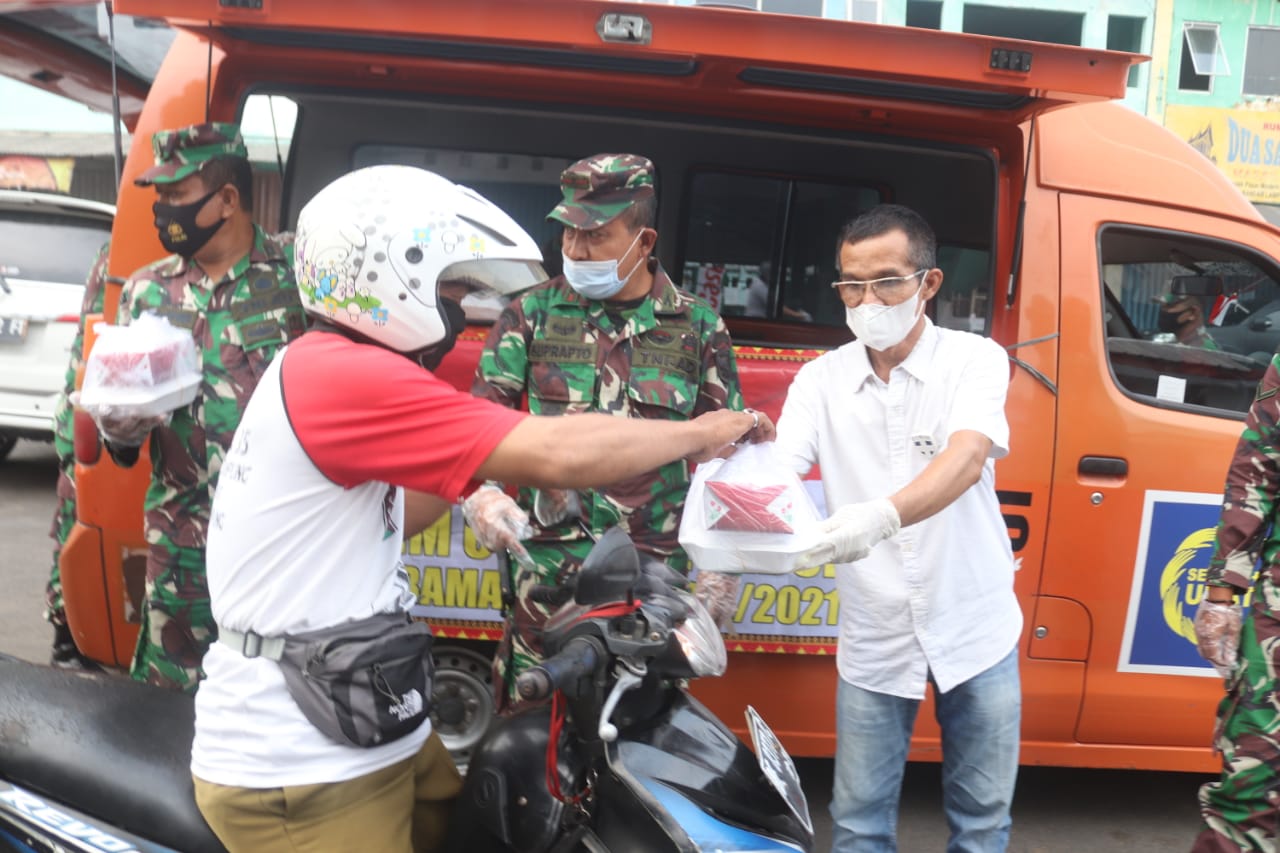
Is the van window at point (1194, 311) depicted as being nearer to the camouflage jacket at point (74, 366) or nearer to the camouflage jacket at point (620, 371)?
the camouflage jacket at point (620, 371)

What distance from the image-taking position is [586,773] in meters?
1.71

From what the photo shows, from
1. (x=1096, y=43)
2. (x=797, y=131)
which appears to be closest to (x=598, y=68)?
(x=797, y=131)

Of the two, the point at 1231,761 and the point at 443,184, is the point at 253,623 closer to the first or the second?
the point at 443,184

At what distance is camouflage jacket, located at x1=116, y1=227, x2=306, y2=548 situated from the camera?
9.38 ft

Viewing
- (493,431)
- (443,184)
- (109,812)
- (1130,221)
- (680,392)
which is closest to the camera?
(493,431)

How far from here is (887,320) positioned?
97.0 inches

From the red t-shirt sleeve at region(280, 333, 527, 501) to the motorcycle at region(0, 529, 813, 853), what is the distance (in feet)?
0.86

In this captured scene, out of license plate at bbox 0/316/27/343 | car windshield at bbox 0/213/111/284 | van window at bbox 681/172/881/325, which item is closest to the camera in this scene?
van window at bbox 681/172/881/325

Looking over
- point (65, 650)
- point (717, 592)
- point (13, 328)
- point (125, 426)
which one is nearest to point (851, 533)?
point (717, 592)

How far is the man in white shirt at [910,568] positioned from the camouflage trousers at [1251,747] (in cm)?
46

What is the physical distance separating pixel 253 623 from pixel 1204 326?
10.3 ft

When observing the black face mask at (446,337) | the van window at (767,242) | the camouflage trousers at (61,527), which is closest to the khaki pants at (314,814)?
the black face mask at (446,337)

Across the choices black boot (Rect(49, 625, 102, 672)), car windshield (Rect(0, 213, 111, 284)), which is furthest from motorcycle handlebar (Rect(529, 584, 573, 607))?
car windshield (Rect(0, 213, 111, 284))

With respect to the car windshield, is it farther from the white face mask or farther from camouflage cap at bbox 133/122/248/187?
the white face mask
